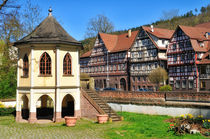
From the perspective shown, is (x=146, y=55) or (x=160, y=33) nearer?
(x=146, y=55)

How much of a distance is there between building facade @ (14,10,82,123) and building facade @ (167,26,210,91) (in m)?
30.8

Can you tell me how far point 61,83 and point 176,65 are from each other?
Result: 33754 mm

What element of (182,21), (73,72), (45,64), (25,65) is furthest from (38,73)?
(182,21)

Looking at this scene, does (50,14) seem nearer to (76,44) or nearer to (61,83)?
(76,44)

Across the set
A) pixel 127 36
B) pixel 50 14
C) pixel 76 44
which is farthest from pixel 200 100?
pixel 127 36

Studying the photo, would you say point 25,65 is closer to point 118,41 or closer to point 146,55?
point 146,55

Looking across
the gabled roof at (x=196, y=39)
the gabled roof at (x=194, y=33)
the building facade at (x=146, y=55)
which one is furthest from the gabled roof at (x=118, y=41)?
the gabled roof at (x=196, y=39)

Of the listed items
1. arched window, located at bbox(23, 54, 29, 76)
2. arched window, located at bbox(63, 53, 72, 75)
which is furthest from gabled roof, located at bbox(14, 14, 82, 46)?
arched window, located at bbox(23, 54, 29, 76)

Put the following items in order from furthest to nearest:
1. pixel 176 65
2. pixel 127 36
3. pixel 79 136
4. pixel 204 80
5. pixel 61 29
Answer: pixel 127 36
pixel 176 65
pixel 204 80
pixel 61 29
pixel 79 136

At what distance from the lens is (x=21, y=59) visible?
2142 centimetres

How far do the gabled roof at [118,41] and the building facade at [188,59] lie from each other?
1244 centimetres

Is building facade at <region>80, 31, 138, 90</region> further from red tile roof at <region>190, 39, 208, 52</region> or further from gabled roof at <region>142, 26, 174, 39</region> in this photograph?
red tile roof at <region>190, 39, 208, 52</region>

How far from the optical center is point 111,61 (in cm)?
6366

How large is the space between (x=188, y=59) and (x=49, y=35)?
33191 millimetres
